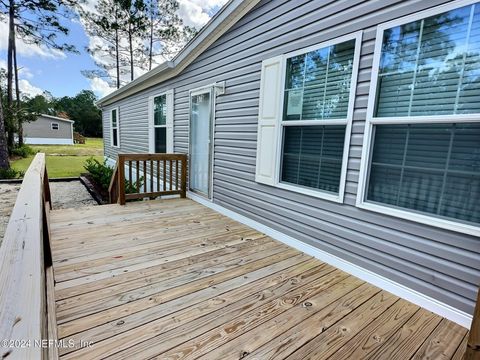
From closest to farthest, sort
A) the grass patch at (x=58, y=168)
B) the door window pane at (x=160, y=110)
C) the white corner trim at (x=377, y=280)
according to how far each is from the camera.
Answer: the white corner trim at (x=377, y=280) → the door window pane at (x=160, y=110) → the grass patch at (x=58, y=168)

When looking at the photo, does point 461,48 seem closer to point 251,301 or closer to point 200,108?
point 251,301

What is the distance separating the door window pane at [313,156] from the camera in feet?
8.25

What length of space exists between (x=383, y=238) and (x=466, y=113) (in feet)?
3.57

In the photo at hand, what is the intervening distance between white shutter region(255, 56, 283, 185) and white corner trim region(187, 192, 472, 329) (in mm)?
661

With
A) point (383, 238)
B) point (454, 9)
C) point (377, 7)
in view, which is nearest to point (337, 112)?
point (377, 7)

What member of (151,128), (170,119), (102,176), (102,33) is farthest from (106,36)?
(170,119)

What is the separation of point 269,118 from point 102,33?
51.2ft

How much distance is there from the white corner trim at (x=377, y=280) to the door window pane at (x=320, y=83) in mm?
1380

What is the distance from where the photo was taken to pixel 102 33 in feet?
46.8

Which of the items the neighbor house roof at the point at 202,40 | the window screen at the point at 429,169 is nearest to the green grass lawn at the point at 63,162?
the neighbor house roof at the point at 202,40

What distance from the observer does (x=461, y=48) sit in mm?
1719

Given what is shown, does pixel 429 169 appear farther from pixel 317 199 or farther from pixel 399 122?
pixel 317 199

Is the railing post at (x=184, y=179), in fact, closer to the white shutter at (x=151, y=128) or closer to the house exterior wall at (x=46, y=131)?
the white shutter at (x=151, y=128)

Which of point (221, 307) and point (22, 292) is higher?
point (22, 292)
